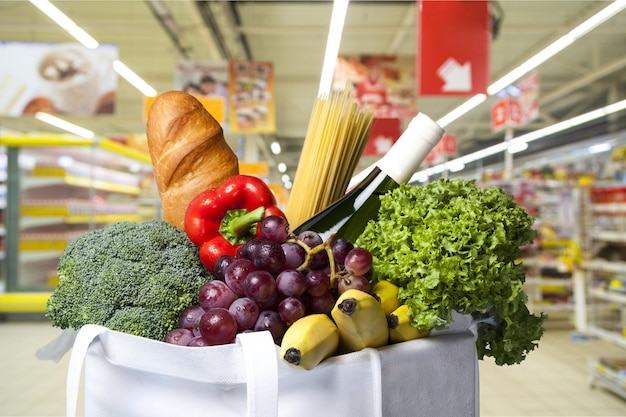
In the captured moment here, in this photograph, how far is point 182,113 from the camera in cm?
115

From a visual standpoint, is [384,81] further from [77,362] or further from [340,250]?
[77,362]

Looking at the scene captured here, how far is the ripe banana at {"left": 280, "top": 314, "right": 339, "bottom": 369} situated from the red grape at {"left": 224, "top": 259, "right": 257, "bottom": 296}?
111 mm

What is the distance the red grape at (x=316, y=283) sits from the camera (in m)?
0.81

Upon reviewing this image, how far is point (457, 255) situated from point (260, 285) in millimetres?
302

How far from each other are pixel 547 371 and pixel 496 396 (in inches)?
43.4

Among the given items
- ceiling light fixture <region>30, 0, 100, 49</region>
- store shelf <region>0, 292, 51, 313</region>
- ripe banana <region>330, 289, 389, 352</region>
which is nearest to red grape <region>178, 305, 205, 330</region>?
ripe banana <region>330, 289, 389, 352</region>

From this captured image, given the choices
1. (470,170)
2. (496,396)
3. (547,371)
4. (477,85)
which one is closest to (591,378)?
(547,371)

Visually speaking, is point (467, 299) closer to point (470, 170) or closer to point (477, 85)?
point (477, 85)

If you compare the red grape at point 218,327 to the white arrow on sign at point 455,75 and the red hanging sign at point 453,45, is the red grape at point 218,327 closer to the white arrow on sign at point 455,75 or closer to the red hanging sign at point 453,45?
the red hanging sign at point 453,45

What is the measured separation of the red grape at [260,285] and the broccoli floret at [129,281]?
0.49 ft

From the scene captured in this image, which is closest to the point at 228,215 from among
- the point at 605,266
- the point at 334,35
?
the point at 605,266

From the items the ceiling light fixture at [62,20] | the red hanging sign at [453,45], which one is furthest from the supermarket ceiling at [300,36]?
the red hanging sign at [453,45]

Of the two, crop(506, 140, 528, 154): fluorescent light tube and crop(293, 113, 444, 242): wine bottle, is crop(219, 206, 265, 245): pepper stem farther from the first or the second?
crop(506, 140, 528, 154): fluorescent light tube

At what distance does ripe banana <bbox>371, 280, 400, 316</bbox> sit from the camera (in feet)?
2.77
